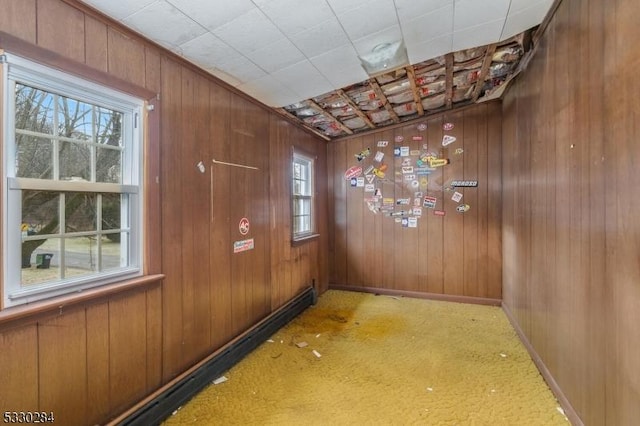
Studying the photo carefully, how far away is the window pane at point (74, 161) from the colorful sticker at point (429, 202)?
12.5ft

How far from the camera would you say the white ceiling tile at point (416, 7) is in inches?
72.1

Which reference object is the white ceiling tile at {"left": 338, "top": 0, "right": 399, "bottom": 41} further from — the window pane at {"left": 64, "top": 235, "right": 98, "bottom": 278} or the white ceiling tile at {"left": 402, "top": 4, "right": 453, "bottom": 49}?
the window pane at {"left": 64, "top": 235, "right": 98, "bottom": 278}

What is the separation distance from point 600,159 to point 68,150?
2.70 metres

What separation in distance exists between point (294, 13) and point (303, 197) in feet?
8.48

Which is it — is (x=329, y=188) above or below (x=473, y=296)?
above

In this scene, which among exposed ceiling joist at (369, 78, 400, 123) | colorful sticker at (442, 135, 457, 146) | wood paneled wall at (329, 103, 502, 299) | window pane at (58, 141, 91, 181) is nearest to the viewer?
window pane at (58, 141, 91, 181)

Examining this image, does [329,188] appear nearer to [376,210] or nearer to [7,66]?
[376,210]

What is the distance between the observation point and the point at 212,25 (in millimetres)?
1777

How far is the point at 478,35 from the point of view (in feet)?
7.41

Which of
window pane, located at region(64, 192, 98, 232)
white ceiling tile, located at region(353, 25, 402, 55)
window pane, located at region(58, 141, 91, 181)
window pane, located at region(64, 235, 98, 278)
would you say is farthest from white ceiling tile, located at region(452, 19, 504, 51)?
window pane, located at region(64, 235, 98, 278)

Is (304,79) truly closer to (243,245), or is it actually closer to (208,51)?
(208,51)

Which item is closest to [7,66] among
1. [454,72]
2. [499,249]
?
[454,72]

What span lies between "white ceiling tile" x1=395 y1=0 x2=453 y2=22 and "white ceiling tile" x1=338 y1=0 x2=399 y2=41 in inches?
1.8

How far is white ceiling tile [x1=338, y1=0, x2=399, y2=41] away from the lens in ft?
5.92
